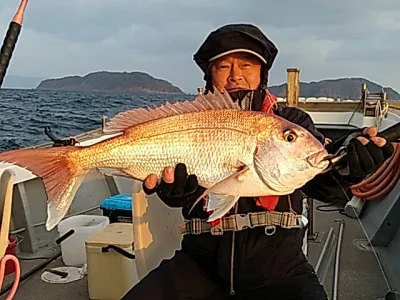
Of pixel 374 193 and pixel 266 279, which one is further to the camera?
pixel 374 193

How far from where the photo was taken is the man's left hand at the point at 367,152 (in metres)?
2.28

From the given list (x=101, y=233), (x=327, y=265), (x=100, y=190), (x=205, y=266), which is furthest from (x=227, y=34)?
(x=100, y=190)

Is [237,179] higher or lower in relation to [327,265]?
higher

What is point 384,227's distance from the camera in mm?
4965

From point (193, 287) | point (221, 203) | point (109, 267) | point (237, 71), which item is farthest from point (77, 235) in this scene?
point (221, 203)

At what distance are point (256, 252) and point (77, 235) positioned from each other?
2346 mm

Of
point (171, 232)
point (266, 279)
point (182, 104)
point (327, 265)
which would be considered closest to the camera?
point (182, 104)

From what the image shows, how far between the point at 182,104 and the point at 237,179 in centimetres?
45

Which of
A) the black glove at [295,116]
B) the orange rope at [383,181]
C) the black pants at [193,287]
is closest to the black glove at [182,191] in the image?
the black pants at [193,287]

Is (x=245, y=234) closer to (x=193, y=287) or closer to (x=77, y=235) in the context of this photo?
(x=193, y=287)

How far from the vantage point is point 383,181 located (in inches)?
212

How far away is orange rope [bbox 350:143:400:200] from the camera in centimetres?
520

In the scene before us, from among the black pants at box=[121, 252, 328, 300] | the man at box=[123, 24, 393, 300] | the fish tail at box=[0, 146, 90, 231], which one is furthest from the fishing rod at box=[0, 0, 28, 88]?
the black pants at box=[121, 252, 328, 300]

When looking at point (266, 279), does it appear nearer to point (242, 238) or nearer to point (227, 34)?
point (242, 238)
